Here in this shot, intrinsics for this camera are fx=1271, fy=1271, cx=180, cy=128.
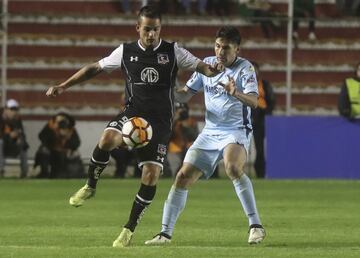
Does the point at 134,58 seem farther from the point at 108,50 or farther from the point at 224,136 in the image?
the point at 108,50

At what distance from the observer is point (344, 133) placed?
2278 centimetres

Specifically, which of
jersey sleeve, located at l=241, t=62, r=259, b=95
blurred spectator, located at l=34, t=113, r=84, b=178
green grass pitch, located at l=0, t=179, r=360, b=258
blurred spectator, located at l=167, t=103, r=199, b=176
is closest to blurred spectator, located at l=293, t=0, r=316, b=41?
blurred spectator, located at l=167, t=103, r=199, b=176

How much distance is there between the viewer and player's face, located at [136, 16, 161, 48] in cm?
1151

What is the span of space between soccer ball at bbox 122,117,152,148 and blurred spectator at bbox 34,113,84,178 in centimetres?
1103

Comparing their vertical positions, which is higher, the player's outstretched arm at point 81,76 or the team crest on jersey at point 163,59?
the team crest on jersey at point 163,59

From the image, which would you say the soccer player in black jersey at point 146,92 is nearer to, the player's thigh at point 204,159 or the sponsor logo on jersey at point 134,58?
the sponsor logo on jersey at point 134,58

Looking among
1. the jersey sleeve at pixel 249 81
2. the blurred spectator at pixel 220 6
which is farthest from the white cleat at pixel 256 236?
the blurred spectator at pixel 220 6

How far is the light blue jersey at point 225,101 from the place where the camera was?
12258 millimetres

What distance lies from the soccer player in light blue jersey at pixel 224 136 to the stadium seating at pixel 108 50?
13.1 m

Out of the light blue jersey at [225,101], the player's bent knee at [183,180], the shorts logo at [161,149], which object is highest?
the light blue jersey at [225,101]

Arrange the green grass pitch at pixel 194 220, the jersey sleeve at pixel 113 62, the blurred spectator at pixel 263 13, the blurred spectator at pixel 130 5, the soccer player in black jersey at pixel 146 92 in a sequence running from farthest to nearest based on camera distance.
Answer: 1. the blurred spectator at pixel 130 5
2. the blurred spectator at pixel 263 13
3. the jersey sleeve at pixel 113 62
4. the soccer player in black jersey at pixel 146 92
5. the green grass pitch at pixel 194 220

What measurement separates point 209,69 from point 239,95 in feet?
1.24

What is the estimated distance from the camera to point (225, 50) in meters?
12.1

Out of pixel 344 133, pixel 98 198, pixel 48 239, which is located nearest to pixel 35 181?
pixel 98 198
